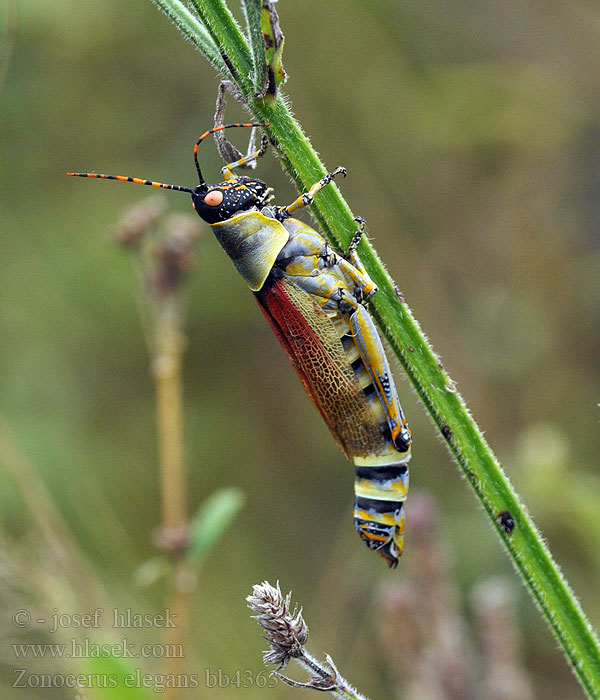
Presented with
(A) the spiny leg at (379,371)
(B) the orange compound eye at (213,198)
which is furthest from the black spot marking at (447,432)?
(B) the orange compound eye at (213,198)

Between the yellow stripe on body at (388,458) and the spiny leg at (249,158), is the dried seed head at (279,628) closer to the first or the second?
the yellow stripe on body at (388,458)

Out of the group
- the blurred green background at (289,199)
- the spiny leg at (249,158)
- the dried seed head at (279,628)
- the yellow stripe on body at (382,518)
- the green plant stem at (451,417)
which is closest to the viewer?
the dried seed head at (279,628)

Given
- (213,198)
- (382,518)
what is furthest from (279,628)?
(213,198)

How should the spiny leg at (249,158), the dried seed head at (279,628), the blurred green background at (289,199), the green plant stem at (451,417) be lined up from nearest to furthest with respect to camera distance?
the dried seed head at (279,628) < the green plant stem at (451,417) < the spiny leg at (249,158) < the blurred green background at (289,199)

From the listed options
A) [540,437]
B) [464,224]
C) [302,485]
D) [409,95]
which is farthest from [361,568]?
[409,95]

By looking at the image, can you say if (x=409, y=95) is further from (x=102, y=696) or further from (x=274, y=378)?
(x=102, y=696)

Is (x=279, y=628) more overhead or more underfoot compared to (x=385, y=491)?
more overhead

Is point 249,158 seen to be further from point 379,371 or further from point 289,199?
point 289,199
